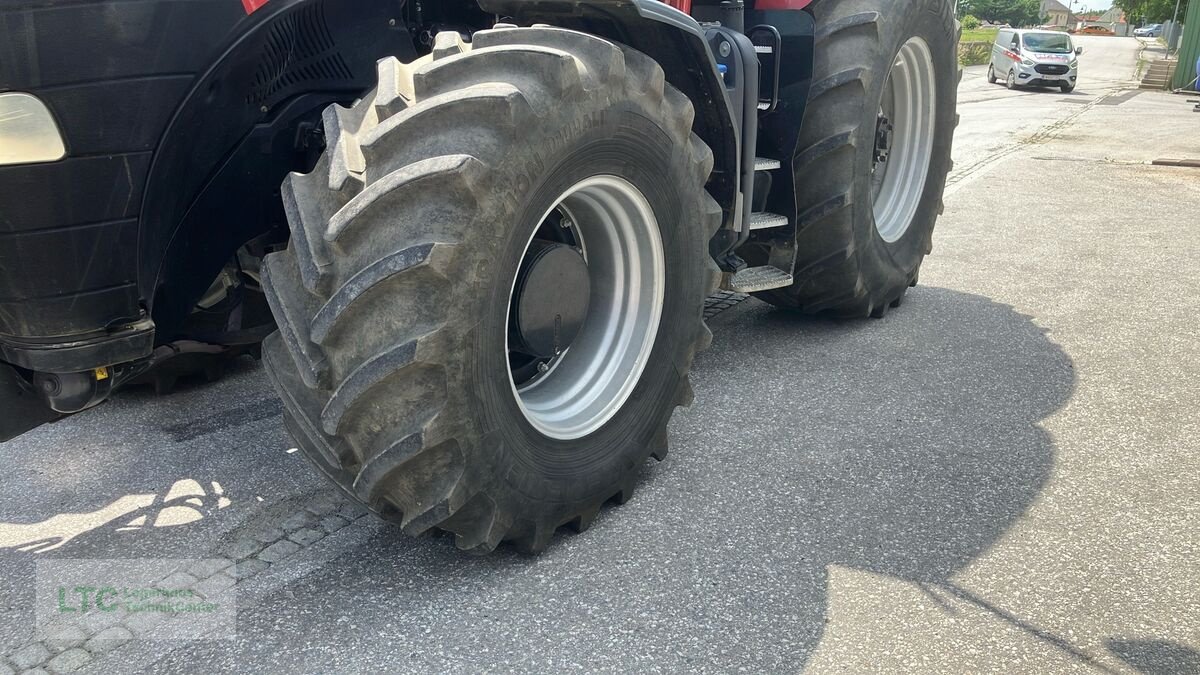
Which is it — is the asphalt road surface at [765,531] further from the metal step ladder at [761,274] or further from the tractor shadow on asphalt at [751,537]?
the metal step ladder at [761,274]

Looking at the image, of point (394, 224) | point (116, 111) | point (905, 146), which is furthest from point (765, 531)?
point (905, 146)

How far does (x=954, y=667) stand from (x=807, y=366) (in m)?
2.16

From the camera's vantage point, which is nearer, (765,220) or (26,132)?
(26,132)

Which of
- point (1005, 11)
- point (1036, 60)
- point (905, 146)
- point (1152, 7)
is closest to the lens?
point (905, 146)

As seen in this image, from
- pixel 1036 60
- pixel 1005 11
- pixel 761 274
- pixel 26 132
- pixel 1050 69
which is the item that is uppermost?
pixel 26 132

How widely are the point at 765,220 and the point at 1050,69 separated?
77.7ft

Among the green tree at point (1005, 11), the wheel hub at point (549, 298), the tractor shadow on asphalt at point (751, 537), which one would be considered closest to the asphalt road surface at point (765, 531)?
the tractor shadow on asphalt at point (751, 537)

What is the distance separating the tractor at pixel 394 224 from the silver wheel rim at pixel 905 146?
195 cm

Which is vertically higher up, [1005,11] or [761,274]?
[761,274]

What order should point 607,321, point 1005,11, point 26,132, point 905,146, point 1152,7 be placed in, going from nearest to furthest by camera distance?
1. point 26,132
2. point 607,321
3. point 905,146
4. point 1152,7
5. point 1005,11

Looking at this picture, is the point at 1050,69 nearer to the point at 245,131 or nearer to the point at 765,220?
the point at 765,220

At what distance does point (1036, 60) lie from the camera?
2480 centimetres

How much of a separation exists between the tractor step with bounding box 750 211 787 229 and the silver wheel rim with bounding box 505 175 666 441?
99 centimetres

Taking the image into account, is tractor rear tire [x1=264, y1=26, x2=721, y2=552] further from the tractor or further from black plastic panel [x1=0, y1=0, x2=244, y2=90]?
black plastic panel [x1=0, y1=0, x2=244, y2=90]
